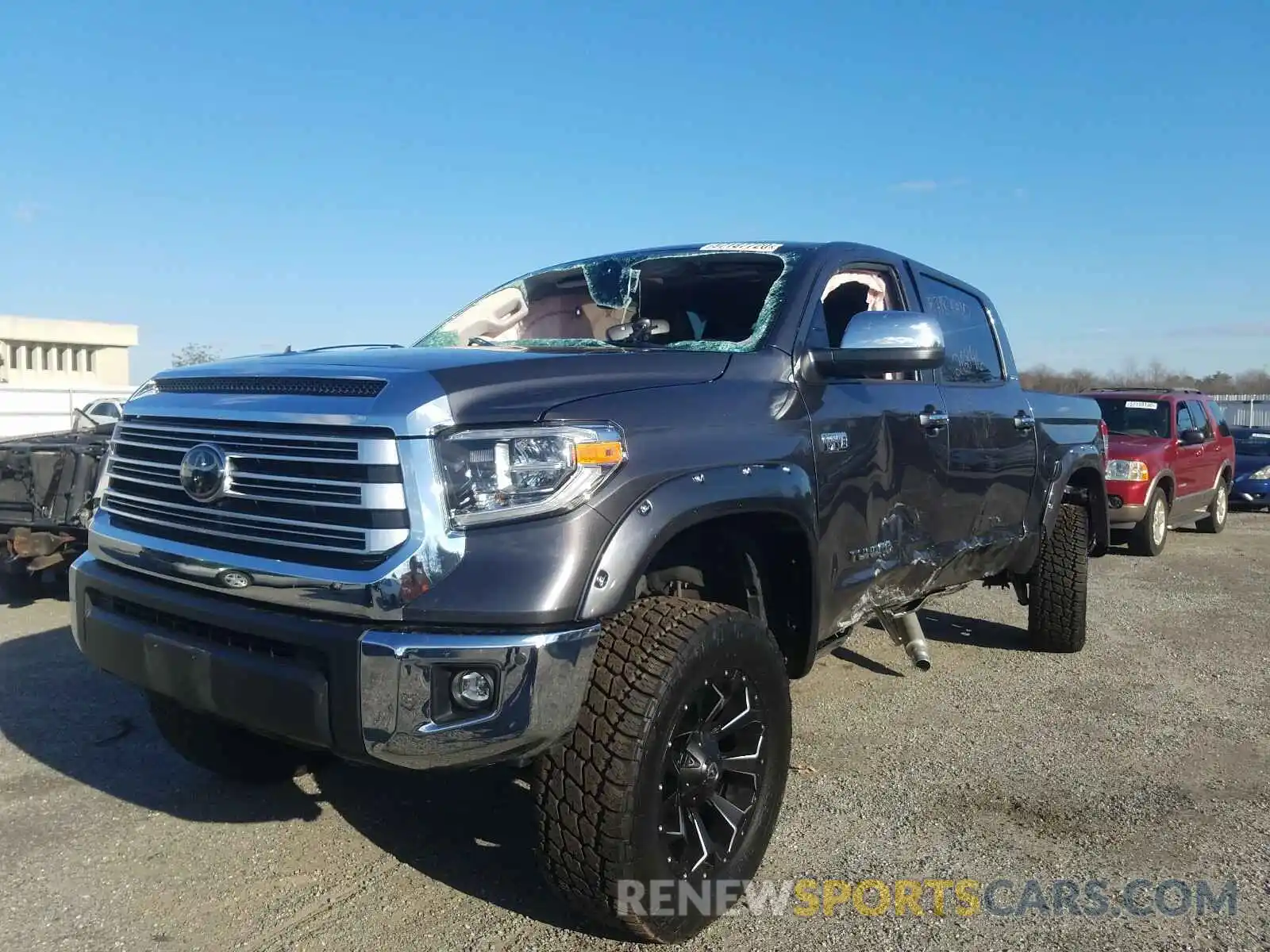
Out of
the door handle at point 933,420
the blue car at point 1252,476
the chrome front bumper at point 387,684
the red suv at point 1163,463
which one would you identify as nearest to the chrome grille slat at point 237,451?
the chrome front bumper at point 387,684

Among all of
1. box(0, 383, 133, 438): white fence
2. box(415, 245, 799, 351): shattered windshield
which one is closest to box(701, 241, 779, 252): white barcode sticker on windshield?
box(415, 245, 799, 351): shattered windshield

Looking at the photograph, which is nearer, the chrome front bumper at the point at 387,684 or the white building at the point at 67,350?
the chrome front bumper at the point at 387,684

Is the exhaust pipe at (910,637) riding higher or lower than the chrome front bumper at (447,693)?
lower

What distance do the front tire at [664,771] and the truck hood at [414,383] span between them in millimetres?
602

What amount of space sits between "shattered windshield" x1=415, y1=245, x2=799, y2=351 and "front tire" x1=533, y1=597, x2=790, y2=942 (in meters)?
1.11

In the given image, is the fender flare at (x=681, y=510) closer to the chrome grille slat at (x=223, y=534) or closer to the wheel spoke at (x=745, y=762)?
the chrome grille slat at (x=223, y=534)

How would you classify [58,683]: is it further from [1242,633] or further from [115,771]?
[1242,633]

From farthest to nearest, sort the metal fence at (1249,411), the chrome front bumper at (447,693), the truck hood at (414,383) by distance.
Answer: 1. the metal fence at (1249,411)
2. the truck hood at (414,383)
3. the chrome front bumper at (447,693)

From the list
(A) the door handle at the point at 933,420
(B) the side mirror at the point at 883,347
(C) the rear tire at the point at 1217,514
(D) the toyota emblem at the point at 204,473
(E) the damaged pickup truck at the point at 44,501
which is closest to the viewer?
(D) the toyota emblem at the point at 204,473

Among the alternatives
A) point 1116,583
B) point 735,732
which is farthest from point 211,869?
point 1116,583

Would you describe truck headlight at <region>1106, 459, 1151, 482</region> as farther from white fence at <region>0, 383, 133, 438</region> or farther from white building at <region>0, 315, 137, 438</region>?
white building at <region>0, 315, 137, 438</region>

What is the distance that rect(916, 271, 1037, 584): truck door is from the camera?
4320 mm

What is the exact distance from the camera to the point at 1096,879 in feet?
10.2

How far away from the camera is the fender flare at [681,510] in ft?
7.96
